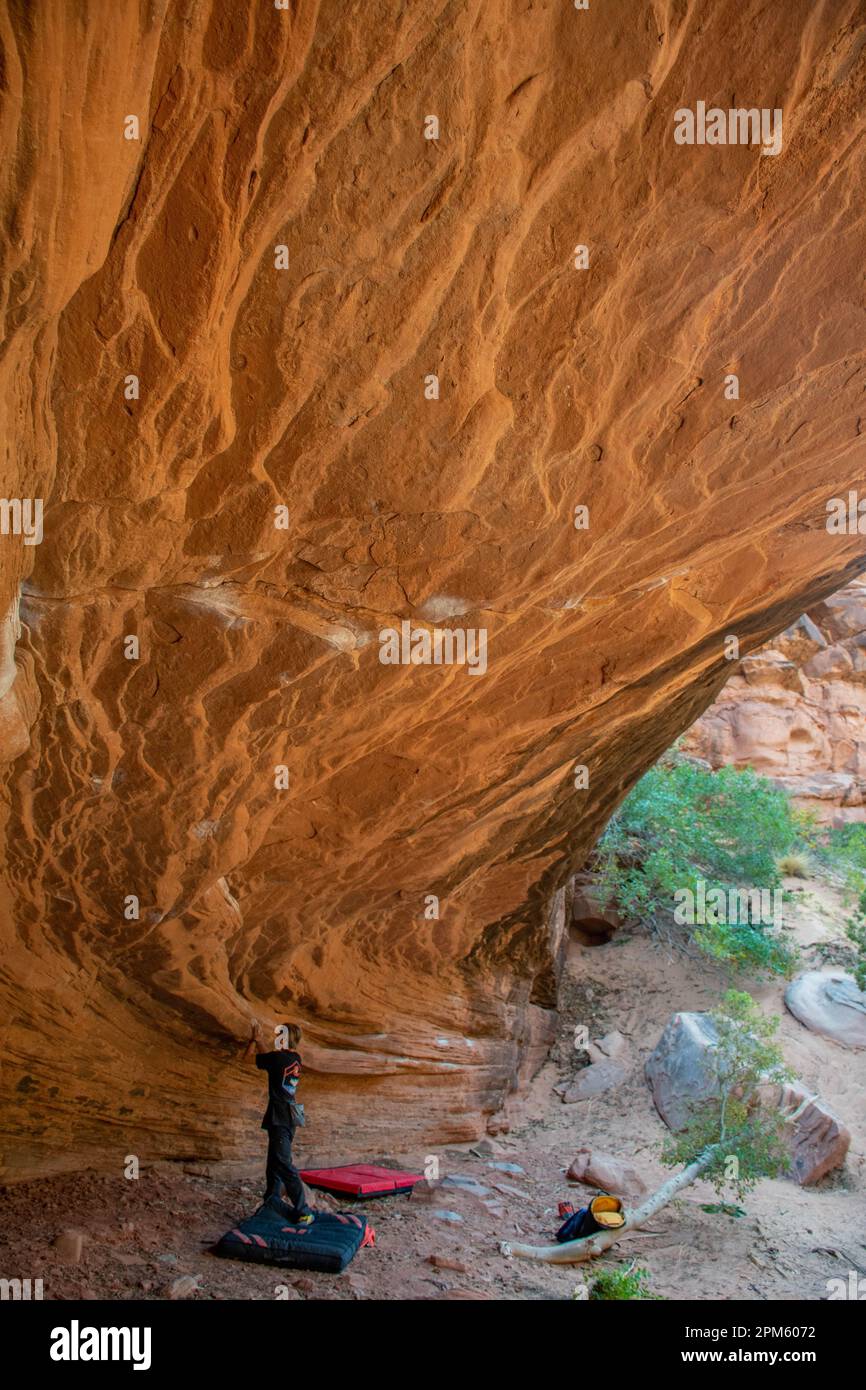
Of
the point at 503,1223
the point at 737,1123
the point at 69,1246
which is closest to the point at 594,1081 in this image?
the point at 737,1123

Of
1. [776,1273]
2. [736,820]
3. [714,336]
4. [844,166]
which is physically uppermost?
[844,166]

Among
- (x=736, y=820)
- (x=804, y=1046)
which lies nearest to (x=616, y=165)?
(x=804, y=1046)

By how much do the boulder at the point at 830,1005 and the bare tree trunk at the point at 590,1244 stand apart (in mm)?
5028

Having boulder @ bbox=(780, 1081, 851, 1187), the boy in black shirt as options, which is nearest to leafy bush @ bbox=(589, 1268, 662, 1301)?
the boy in black shirt

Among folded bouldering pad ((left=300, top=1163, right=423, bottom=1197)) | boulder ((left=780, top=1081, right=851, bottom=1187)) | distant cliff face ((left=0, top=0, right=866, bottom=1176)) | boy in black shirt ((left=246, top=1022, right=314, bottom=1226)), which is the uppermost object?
distant cliff face ((left=0, top=0, right=866, bottom=1176))

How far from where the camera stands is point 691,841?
15.1m

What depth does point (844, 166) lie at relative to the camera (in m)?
3.30

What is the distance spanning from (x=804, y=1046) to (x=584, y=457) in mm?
10195

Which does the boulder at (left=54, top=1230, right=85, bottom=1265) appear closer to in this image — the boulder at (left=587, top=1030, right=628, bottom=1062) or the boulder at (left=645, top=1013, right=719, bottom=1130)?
the boulder at (left=645, top=1013, right=719, bottom=1130)

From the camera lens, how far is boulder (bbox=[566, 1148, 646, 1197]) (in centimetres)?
812

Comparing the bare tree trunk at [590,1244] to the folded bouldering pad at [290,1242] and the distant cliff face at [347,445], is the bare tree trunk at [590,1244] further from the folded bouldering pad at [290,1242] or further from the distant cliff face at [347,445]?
the distant cliff face at [347,445]

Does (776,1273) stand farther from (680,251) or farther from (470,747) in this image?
(680,251)

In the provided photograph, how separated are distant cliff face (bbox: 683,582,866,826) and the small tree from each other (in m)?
9.45

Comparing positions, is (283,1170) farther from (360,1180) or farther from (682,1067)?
(682,1067)
